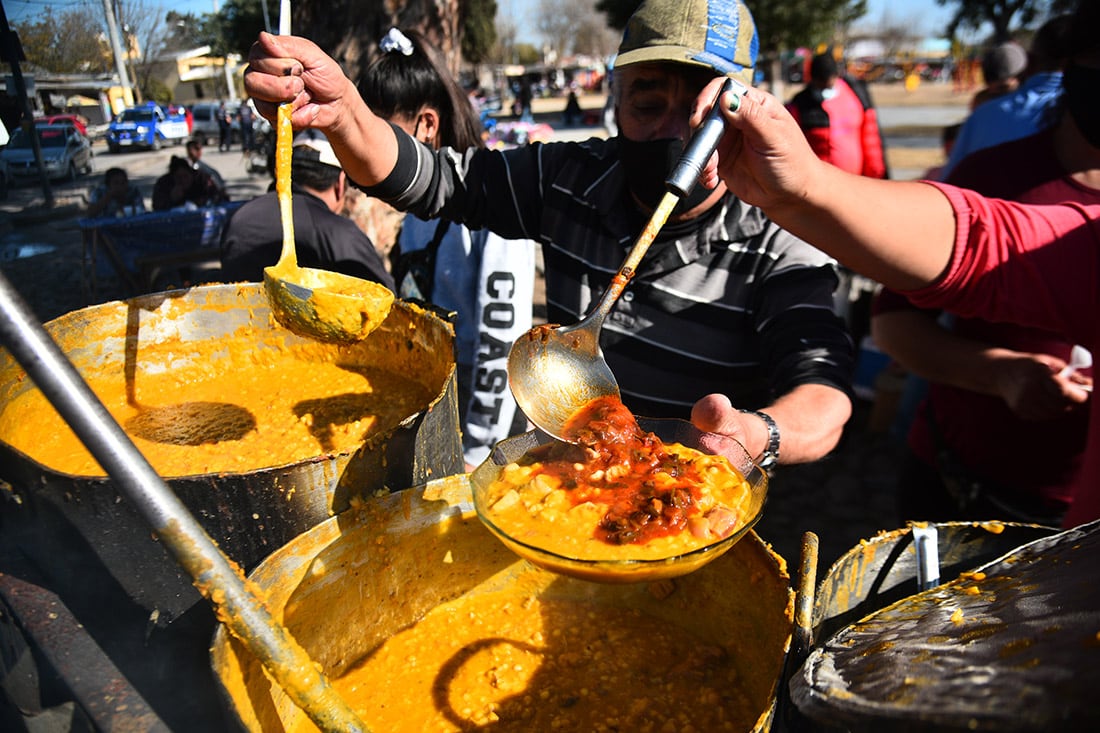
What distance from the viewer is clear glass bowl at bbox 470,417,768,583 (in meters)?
1.14

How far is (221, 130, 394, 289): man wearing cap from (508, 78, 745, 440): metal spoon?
1497 millimetres

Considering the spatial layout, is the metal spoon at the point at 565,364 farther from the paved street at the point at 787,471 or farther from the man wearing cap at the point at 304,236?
the man wearing cap at the point at 304,236

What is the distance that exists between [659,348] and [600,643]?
36.0 inches

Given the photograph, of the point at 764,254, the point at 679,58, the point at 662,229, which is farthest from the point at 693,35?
the point at 764,254

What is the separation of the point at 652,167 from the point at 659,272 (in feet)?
1.03

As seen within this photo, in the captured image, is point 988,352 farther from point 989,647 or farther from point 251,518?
point 251,518

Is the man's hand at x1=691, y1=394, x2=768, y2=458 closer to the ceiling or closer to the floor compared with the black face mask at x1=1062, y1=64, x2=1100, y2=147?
closer to the floor

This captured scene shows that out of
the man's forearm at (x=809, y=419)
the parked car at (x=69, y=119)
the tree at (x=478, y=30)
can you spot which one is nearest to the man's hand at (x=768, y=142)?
the man's forearm at (x=809, y=419)

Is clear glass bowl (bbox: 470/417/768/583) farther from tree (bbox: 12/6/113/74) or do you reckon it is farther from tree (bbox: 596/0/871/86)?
tree (bbox: 596/0/871/86)

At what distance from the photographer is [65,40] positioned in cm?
172

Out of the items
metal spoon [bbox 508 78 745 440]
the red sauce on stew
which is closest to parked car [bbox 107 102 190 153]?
metal spoon [bbox 508 78 745 440]

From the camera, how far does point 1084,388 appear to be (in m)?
1.97

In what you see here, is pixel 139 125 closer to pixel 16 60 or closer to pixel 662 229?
pixel 16 60

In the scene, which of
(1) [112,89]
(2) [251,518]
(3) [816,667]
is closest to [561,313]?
(2) [251,518]
